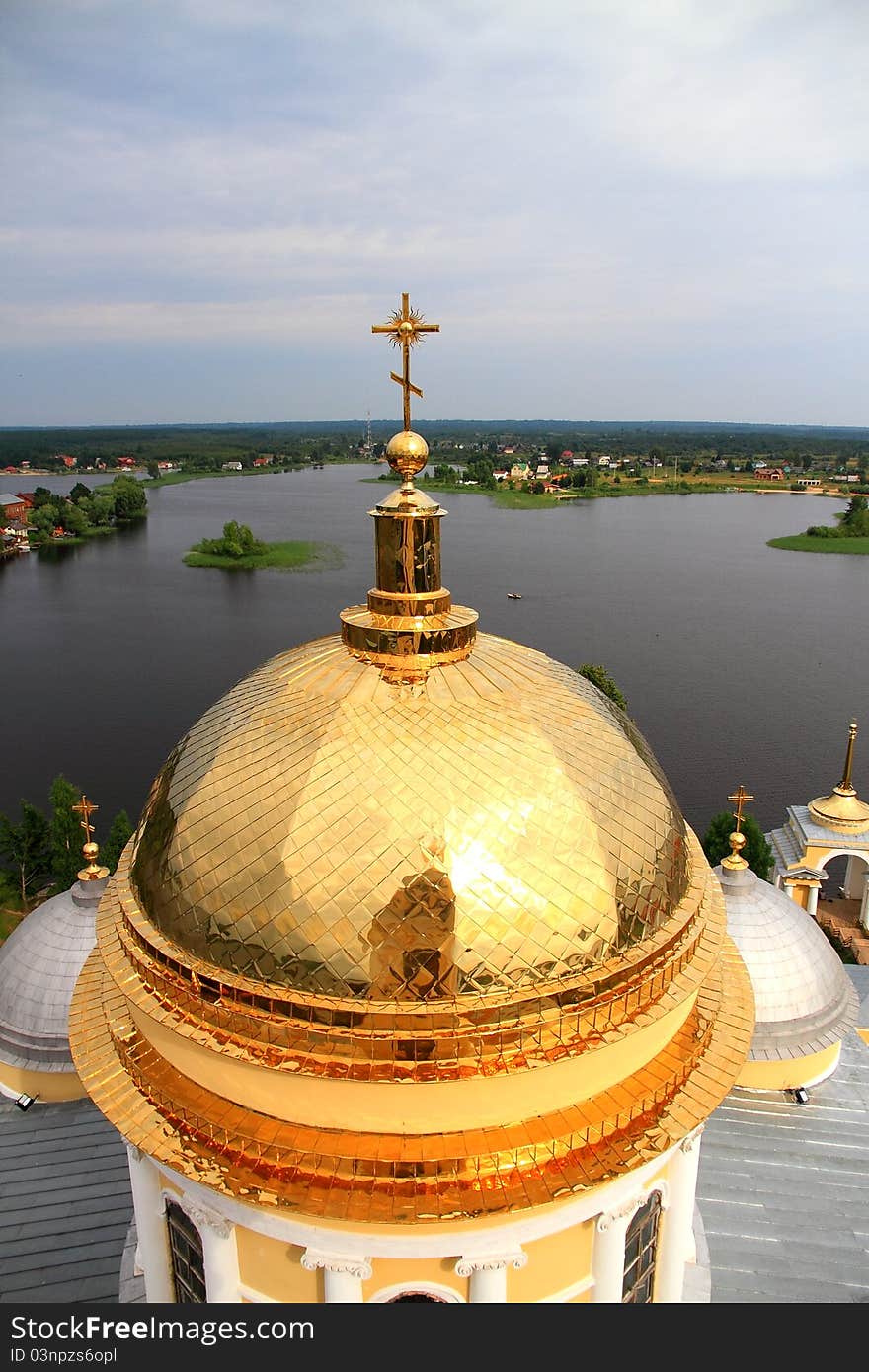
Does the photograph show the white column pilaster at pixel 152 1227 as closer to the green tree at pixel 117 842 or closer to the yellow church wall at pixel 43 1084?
the yellow church wall at pixel 43 1084

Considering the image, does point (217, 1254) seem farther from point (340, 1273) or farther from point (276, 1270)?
point (340, 1273)

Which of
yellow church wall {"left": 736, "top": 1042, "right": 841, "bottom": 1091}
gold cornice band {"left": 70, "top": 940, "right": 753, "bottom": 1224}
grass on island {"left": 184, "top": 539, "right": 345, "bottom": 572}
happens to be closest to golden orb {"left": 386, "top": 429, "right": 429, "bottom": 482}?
gold cornice band {"left": 70, "top": 940, "right": 753, "bottom": 1224}

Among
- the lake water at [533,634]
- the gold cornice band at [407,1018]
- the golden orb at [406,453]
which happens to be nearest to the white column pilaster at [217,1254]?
the gold cornice band at [407,1018]

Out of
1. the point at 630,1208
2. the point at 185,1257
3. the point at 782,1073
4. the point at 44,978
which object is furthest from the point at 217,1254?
the point at 782,1073
